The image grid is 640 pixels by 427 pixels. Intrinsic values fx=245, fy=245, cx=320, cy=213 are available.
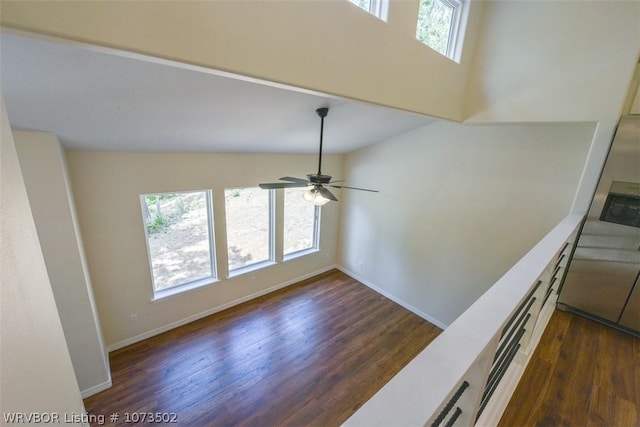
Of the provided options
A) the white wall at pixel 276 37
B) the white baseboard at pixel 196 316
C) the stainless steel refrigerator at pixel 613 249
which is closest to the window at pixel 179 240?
the white baseboard at pixel 196 316

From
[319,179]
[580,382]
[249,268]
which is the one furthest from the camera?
[249,268]

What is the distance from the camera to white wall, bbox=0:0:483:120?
0.98 m

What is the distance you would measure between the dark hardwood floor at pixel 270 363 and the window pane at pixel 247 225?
33.6 inches

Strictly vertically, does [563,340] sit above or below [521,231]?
below

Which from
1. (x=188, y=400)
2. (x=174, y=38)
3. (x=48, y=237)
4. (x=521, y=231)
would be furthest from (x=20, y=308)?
(x=521, y=231)

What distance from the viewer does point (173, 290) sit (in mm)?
3727

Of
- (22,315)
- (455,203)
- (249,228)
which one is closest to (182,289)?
(249,228)

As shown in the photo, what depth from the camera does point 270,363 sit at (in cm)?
326

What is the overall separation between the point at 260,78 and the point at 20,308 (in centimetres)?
142

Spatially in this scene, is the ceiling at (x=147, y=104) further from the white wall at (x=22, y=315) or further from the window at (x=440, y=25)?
the window at (x=440, y=25)

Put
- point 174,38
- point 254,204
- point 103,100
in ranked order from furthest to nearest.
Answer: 1. point 254,204
2. point 103,100
3. point 174,38

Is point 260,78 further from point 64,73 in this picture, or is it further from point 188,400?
point 188,400

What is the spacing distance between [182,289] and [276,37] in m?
3.70

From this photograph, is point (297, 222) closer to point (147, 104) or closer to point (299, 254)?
point (299, 254)
